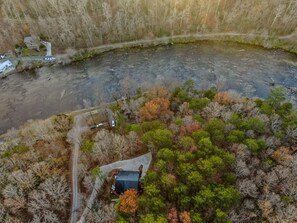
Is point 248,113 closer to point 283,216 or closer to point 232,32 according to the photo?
point 283,216

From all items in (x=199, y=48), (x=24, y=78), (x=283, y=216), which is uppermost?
(x=283, y=216)

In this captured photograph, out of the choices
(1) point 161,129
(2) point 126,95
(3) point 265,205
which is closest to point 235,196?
(3) point 265,205

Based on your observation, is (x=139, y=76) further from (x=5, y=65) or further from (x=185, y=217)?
(x=185, y=217)

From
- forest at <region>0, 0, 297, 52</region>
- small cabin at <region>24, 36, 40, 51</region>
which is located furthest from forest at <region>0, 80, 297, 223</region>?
small cabin at <region>24, 36, 40, 51</region>

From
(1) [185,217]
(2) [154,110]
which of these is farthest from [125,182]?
(2) [154,110]

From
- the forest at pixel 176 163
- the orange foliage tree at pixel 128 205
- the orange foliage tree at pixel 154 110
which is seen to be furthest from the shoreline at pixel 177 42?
the orange foliage tree at pixel 128 205

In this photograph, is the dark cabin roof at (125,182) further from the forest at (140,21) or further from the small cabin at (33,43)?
the small cabin at (33,43)
